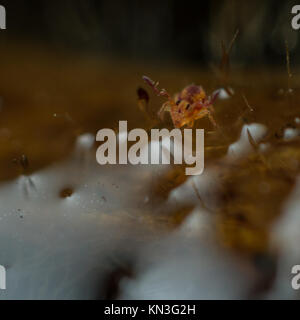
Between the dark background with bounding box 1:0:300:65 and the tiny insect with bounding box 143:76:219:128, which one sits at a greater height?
the dark background with bounding box 1:0:300:65

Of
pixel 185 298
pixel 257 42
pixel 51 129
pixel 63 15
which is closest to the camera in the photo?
pixel 185 298

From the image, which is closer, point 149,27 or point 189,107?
point 189,107

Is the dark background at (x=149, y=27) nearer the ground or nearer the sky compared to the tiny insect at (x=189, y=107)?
nearer the sky

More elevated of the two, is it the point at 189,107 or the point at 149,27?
the point at 149,27

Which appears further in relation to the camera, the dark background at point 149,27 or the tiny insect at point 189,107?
the dark background at point 149,27

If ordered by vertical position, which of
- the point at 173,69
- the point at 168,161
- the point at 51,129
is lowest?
the point at 168,161

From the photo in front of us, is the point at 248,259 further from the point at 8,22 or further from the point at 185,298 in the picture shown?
the point at 8,22

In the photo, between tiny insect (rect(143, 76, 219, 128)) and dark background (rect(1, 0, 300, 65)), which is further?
dark background (rect(1, 0, 300, 65))

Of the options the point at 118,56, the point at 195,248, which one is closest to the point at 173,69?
the point at 118,56
